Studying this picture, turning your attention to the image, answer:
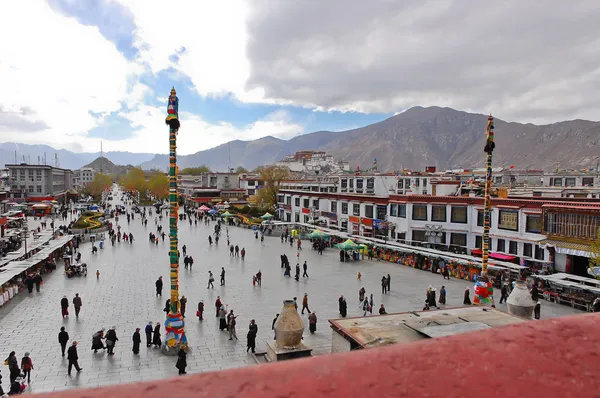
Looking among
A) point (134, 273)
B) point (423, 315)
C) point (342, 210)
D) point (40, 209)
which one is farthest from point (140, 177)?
point (423, 315)

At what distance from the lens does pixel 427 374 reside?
1516 millimetres

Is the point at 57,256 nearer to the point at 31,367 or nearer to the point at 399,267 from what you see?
the point at 31,367

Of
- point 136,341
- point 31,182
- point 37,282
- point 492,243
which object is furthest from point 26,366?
point 31,182

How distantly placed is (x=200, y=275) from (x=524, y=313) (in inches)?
760

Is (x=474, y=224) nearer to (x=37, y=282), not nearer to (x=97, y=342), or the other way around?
Answer: (x=97, y=342)

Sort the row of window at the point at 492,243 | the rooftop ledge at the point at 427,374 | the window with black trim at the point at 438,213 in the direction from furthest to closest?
1. the window with black trim at the point at 438,213
2. the row of window at the point at 492,243
3. the rooftop ledge at the point at 427,374

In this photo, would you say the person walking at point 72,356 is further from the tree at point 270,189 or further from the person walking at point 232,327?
the tree at point 270,189

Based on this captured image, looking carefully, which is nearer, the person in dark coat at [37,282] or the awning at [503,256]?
the person in dark coat at [37,282]

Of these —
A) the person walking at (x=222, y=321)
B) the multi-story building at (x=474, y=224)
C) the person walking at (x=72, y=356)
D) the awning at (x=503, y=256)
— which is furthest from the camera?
the awning at (x=503, y=256)

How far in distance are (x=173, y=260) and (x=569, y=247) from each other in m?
23.6

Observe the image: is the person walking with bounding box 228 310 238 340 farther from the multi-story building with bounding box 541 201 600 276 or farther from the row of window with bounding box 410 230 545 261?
the row of window with bounding box 410 230 545 261

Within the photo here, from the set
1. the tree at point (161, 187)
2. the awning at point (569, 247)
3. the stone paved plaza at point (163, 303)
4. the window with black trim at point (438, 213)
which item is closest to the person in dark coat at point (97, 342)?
the stone paved plaza at point (163, 303)

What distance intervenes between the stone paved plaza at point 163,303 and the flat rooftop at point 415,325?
9.95 ft

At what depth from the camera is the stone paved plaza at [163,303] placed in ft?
45.3
